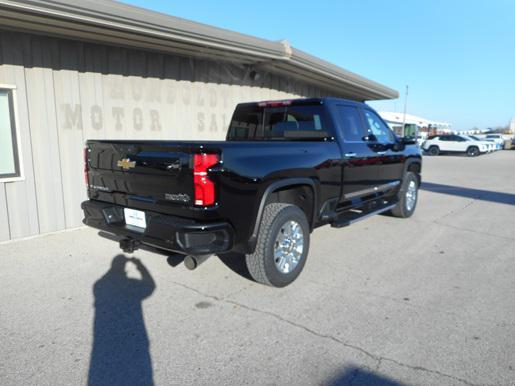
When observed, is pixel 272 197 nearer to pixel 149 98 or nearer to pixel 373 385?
pixel 373 385

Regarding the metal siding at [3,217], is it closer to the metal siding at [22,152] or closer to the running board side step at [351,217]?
the metal siding at [22,152]

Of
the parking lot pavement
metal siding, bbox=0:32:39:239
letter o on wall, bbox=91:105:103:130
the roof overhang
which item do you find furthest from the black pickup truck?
letter o on wall, bbox=91:105:103:130

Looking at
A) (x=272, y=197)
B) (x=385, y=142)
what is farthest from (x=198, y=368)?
(x=385, y=142)

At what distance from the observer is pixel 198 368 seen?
8.77ft

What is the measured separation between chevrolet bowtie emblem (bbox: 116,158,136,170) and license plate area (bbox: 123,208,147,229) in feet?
1.35

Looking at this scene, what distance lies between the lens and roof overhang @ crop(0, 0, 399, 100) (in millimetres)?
4400

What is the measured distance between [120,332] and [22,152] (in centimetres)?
360

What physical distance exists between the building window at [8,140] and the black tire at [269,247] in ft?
12.5

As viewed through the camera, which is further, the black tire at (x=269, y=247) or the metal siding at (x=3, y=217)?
the metal siding at (x=3, y=217)

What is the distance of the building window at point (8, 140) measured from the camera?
17.1 feet

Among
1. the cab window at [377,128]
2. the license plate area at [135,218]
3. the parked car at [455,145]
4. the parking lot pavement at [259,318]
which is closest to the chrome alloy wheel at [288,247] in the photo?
the parking lot pavement at [259,318]

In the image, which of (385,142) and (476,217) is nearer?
(385,142)

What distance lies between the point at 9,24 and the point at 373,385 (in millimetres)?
5623

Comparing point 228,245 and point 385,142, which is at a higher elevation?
point 385,142
